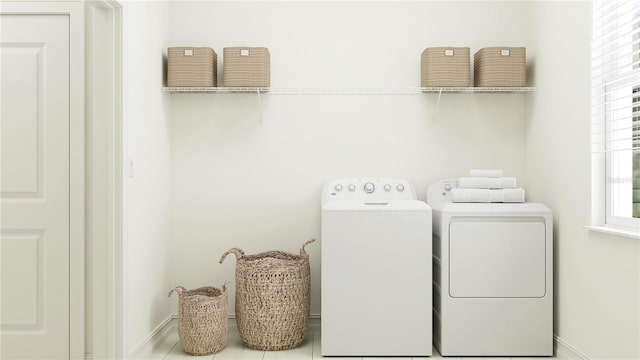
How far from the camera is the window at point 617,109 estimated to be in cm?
230

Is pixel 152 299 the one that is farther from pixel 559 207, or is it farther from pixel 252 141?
pixel 559 207

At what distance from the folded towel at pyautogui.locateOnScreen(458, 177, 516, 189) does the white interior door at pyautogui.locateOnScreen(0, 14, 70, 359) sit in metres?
2.10

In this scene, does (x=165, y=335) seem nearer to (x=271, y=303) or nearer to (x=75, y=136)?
(x=271, y=303)

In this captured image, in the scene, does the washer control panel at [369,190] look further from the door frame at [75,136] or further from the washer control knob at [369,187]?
the door frame at [75,136]

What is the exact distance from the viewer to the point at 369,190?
325 centimetres

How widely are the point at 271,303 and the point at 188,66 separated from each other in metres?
1.48

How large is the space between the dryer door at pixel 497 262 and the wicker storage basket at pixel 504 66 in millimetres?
882

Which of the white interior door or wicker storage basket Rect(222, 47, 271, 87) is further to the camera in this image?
wicker storage basket Rect(222, 47, 271, 87)

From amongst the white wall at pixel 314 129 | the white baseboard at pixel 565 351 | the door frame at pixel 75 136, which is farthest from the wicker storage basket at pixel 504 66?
the door frame at pixel 75 136

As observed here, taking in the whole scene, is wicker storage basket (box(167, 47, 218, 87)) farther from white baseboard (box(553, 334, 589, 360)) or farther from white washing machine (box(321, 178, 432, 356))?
white baseboard (box(553, 334, 589, 360))

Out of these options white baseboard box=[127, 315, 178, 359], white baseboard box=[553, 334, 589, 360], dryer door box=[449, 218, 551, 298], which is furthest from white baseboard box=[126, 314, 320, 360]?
white baseboard box=[553, 334, 589, 360]

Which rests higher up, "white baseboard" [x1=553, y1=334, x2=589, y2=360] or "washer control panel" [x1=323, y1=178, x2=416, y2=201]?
"washer control panel" [x1=323, y1=178, x2=416, y2=201]

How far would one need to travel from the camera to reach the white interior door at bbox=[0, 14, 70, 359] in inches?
A: 101

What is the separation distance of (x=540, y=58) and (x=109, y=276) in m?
2.66
